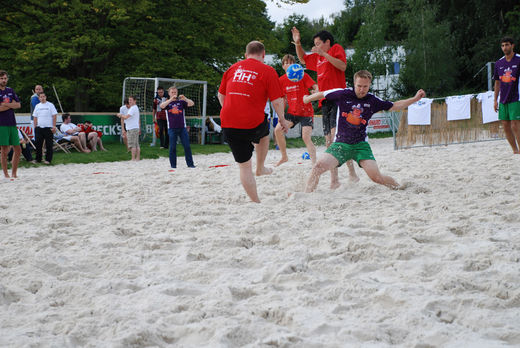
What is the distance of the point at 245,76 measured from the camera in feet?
16.8

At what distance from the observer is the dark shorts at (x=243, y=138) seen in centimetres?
523

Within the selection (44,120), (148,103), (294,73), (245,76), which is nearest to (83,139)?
(44,120)

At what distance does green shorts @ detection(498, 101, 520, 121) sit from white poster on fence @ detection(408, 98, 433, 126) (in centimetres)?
427

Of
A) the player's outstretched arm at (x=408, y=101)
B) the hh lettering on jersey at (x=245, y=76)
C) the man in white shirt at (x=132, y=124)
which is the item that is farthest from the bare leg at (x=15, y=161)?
the player's outstretched arm at (x=408, y=101)

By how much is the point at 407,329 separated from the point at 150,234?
2.51 metres

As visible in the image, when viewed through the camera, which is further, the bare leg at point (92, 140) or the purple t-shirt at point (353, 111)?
the bare leg at point (92, 140)

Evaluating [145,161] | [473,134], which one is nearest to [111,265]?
[145,161]

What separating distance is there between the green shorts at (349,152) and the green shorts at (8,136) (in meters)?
6.09

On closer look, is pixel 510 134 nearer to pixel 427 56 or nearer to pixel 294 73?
pixel 294 73

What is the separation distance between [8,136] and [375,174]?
6628mm

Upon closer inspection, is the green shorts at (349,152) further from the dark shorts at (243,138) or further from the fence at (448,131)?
the fence at (448,131)

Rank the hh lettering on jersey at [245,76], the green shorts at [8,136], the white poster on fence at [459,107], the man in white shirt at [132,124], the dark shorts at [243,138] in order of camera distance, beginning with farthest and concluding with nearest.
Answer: the white poster on fence at [459,107] → the man in white shirt at [132,124] → the green shorts at [8,136] → the dark shorts at [243,138] → the hh lettering on jersey at [245,76]

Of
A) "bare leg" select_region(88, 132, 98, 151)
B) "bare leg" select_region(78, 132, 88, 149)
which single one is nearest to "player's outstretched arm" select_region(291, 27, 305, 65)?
"bare leg" select_region(78, 132, 88, 149)

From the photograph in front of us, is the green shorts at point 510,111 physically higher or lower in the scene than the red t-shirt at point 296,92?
lower
